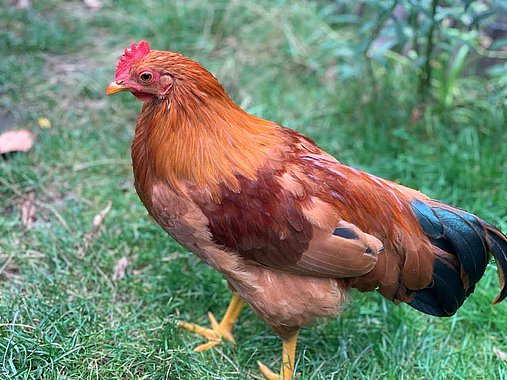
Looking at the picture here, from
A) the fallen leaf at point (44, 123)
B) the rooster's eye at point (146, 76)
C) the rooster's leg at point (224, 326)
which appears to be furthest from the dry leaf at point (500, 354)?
the fallen leaf at point (44, 123)

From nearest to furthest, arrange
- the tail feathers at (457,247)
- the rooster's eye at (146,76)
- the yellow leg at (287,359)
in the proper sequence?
the rooster's eye at (146,76), the tail feathers at (457,247), the yellow leg at (287,359)

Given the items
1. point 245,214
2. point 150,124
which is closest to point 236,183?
point 245,214

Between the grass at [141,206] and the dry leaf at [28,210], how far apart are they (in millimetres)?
42

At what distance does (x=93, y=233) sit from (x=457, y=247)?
2256mm

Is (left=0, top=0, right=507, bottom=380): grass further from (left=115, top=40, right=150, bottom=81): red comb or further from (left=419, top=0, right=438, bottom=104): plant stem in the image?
(left=115, top=40, right=150, bottom=81): red comb

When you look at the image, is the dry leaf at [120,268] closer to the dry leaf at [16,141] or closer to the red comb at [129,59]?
the dry leaf at [16,141]

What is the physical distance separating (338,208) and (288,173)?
291mm

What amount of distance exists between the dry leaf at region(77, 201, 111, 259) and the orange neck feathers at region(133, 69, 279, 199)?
1.23 metres

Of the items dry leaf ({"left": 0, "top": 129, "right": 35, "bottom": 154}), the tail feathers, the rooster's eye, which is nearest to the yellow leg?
the tail feathers

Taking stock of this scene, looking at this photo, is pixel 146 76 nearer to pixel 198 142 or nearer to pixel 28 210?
pixel 198 142

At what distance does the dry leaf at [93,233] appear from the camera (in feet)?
12.6

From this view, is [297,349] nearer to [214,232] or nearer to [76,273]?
[214,232]

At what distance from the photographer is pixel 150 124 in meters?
2.91

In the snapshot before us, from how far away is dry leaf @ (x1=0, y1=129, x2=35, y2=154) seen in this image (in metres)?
4.37
